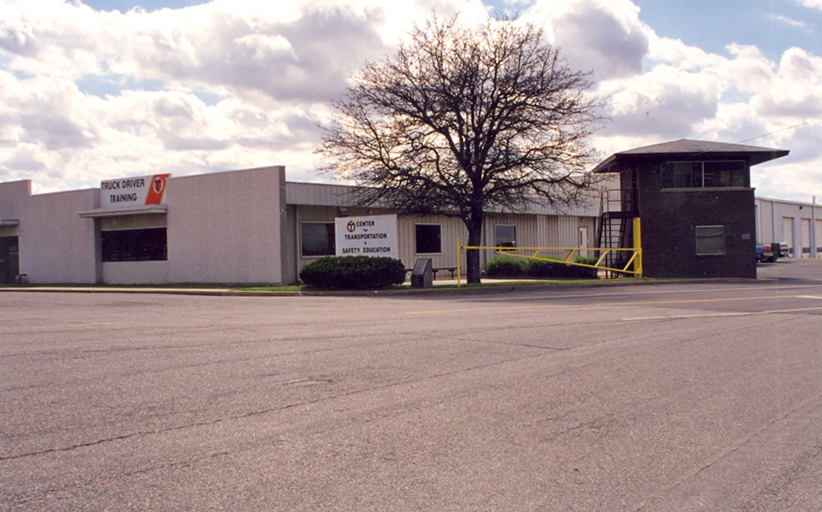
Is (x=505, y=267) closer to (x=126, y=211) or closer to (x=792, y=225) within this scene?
(x=126, y=211)

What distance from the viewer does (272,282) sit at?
1024 inches

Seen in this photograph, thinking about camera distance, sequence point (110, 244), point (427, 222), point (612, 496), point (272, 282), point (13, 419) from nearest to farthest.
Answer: point (612, 496), point (13, 419), point (272, 282), point (110, 244), point (427, 222)

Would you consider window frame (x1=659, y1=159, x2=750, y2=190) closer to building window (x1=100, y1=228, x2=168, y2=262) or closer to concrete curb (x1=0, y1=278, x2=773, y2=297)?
concrete curb (x1=0, y1=278, x2=773, y2=297)

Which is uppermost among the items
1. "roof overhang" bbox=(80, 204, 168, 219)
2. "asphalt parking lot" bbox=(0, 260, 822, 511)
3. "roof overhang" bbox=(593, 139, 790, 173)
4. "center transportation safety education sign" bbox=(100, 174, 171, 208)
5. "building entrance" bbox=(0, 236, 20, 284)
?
"roof overhang" bbox=(593, 139, 790, 173)

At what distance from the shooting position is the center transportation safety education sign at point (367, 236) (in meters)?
24.0

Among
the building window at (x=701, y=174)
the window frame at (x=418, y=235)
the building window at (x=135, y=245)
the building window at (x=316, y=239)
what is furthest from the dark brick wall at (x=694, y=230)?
the building window at (x=135, y=245)

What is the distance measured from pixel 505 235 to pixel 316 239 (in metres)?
12.7

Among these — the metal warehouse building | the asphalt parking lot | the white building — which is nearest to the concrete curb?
the metal warehouse building

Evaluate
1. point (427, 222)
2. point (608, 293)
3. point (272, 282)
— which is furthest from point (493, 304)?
point (427, 222)

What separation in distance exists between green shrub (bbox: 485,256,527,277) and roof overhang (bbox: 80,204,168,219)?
48.8 feet

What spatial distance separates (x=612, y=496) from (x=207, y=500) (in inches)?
97.3

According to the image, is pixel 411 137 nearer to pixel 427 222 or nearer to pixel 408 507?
pixel 427 222

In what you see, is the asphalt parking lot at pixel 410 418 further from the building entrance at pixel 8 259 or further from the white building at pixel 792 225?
the white building at pixel 792 225

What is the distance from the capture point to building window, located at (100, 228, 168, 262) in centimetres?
2942
